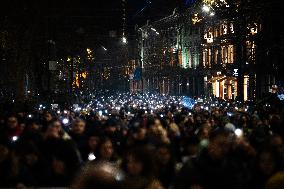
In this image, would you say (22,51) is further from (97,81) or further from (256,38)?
(97,81)

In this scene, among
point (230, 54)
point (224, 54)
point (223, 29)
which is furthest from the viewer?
point (224, 54)

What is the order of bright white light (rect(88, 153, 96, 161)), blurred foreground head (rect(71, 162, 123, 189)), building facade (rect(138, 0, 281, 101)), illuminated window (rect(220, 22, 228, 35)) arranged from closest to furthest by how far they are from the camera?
blurred foreground head (rect(71, 162, 123, 189)) → bright white light (rect(88, 153, 96, 161)) → building facade (rect(138, 0, 281, 101)) → illuminated window (rect(220, 22, 228, 35))

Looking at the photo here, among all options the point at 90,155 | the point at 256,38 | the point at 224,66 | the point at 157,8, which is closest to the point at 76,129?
the point at 90,155

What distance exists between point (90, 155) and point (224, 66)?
165 ft

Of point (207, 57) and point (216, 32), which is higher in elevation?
point (216, 32)

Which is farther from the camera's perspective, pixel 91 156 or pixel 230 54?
pixel 230 54

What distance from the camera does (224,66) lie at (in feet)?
196

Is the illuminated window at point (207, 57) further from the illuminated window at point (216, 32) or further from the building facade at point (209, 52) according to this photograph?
the illuminated window at point (216, 32)

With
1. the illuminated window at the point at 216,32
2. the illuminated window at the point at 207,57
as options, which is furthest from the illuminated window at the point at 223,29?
the illuminated window at the point at 207,57

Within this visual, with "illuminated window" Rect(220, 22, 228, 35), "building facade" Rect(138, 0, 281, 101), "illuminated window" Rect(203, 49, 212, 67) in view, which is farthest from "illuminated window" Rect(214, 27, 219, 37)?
"illuminated window" Rect(203, 49, 212, 67)

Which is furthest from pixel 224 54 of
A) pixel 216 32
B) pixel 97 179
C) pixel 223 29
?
pixel 97 179

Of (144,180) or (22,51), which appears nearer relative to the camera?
(144,180)

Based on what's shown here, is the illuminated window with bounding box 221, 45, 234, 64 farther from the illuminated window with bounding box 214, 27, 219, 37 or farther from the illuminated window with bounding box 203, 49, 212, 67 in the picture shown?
the illuminated window with bounding box 203, 49, 212, 67

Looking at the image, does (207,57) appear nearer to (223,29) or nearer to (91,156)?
(223,29)
